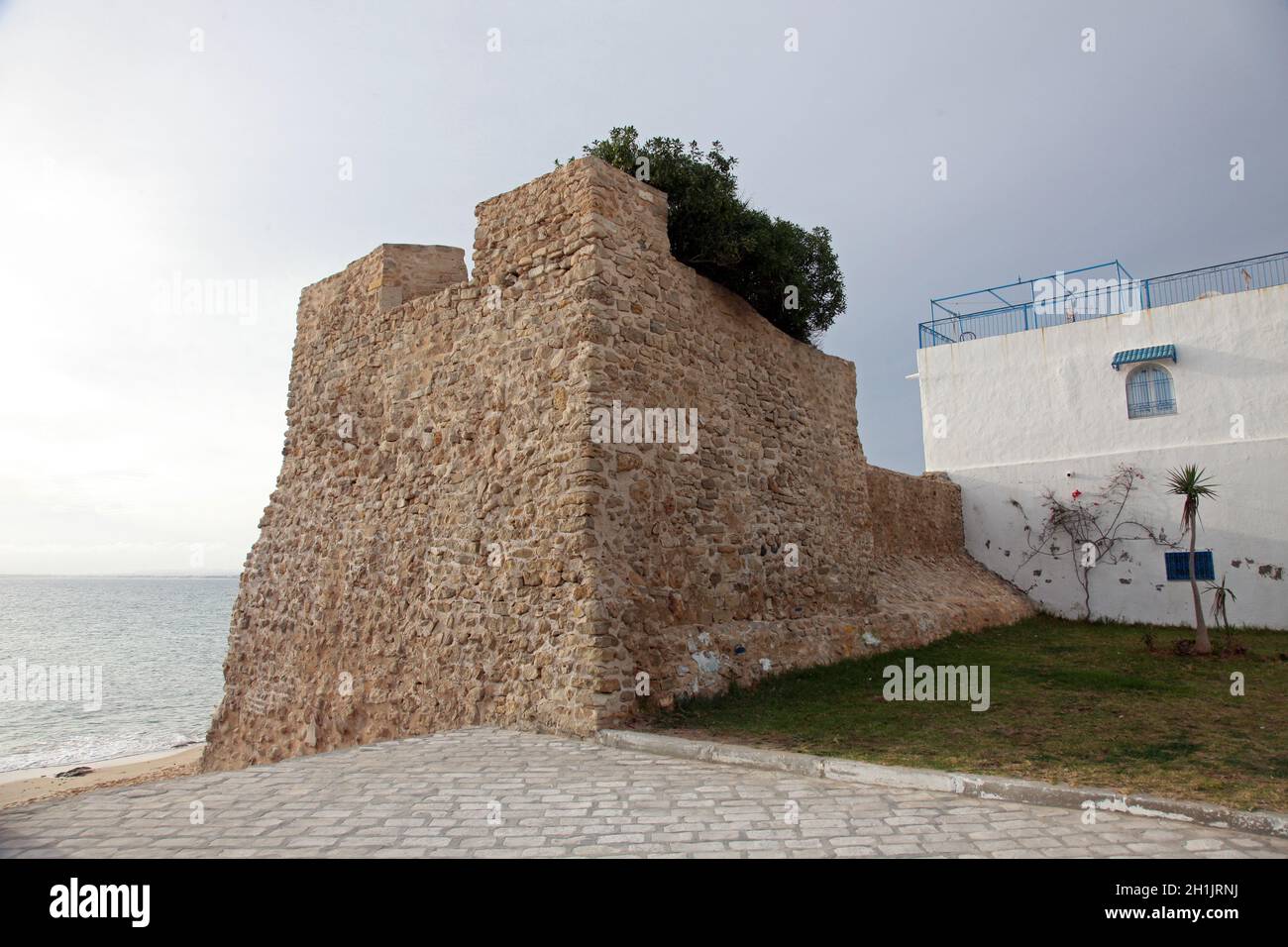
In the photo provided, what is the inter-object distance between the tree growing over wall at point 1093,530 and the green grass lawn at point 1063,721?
4748mm

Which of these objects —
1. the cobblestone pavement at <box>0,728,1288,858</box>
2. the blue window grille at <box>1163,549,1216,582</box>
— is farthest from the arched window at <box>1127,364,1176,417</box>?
the cobblestone pavement at <box>0,728,1288,858</box>

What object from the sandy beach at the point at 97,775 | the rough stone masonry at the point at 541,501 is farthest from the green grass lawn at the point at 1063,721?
the sandy beach at the point at 97,775

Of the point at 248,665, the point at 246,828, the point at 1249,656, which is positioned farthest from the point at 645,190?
the point at 1249,656

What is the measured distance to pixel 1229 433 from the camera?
49.4 ft

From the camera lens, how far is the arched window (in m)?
15.7

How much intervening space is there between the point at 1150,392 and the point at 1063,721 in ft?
38.9

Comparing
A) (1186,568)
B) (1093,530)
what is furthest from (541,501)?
(1186,568)

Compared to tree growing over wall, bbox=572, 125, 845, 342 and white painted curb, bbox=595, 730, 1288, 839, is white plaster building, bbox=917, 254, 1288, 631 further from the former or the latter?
white painted curb, bbox=595, 730, 1288, 839

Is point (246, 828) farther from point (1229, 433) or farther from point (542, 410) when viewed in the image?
point (1229, 433)

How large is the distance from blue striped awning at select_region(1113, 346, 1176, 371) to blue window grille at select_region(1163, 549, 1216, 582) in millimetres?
3809

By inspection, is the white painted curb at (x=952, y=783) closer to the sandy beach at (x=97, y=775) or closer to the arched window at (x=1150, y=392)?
the sandy beach at (x=97, y=775)

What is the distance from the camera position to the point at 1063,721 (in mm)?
6766

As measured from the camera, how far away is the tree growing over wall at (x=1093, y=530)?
15820 mm
